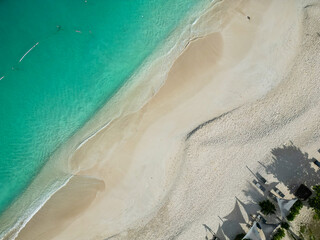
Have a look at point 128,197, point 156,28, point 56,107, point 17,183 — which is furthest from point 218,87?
point 17,183

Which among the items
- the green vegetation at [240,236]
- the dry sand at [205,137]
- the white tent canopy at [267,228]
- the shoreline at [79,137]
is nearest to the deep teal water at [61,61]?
the shoreline at [79,137]

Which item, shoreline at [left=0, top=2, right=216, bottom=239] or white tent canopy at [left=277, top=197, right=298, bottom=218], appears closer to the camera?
white tent canopy at [left=277, top=197, right=298, bottom=218]

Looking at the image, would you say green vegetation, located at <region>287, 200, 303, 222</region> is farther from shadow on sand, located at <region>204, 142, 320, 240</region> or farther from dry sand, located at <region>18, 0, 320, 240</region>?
dry sand, located at <region>18, 0, 320, 240</region>

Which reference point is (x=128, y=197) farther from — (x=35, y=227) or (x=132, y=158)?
(x=35, y=227)

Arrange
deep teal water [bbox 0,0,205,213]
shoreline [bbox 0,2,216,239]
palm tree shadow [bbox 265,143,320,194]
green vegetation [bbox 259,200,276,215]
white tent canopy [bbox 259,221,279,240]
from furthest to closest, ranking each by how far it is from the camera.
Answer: deep teal water [bbox 0,0,205,213] < palm tree shadow [bbox 265,143,320,194] < shoreline [bbox 0,2,216,239] < green vegetation [bbox 259,200,276,215] < white tent canopy [bbox 259,221,279,240]

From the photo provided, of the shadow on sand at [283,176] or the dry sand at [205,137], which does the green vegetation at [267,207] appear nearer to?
the shadow on sand at [283,176]

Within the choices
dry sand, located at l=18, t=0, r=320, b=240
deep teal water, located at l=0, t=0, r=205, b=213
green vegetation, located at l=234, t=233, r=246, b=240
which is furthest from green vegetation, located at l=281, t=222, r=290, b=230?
deep teal water, located at l=0, t=0, r=205, b=213
